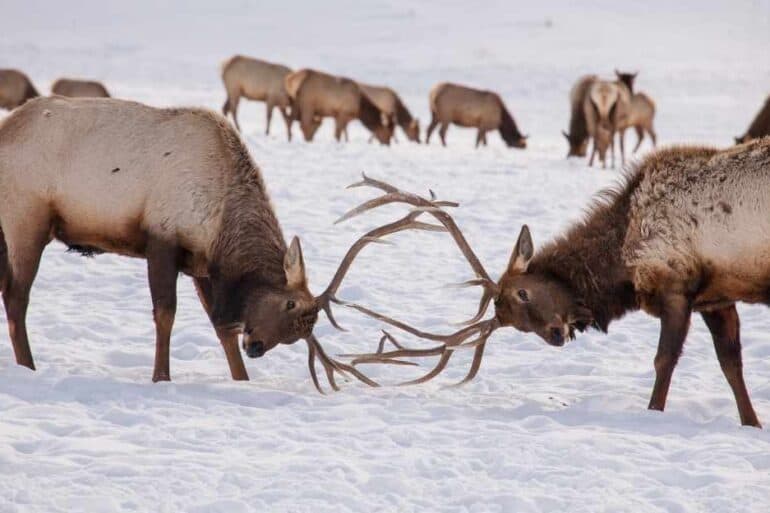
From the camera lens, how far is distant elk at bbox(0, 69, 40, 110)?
91.9 ft

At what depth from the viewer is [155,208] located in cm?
714

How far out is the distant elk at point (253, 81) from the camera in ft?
95.6

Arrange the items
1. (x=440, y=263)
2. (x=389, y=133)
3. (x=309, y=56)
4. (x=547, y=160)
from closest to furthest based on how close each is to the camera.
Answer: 1. (x=440, y=263)
2. (x=547, y=160)
3. (x=389, y=133)
4. (x=309, y=56)

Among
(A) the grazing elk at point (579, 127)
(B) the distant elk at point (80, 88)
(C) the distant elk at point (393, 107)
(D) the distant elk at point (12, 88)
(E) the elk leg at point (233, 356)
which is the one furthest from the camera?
(C) the distant elk at point (393, 107)

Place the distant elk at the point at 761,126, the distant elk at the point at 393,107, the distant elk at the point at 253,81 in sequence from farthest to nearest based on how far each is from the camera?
the distant elk at the point at 393,107 → the distant elk at the point at 253,81 → the distant elk at the point at 761,126

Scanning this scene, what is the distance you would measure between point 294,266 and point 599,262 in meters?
1.72

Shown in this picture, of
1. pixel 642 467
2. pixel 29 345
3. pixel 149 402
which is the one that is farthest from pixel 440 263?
pixel 642 467

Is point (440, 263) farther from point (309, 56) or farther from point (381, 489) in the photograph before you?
point (309, 56)

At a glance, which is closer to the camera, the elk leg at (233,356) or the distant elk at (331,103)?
the elk leg at (233,356)

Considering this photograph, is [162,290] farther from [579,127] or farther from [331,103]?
[331,103]

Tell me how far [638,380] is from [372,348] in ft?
5.91

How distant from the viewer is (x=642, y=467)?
5348 millimetres

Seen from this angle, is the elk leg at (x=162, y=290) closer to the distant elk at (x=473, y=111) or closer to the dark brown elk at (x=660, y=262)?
the dark brown elk at (x=660, y=262)

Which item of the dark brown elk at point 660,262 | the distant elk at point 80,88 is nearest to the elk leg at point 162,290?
the dark brown elk at point 660,262
